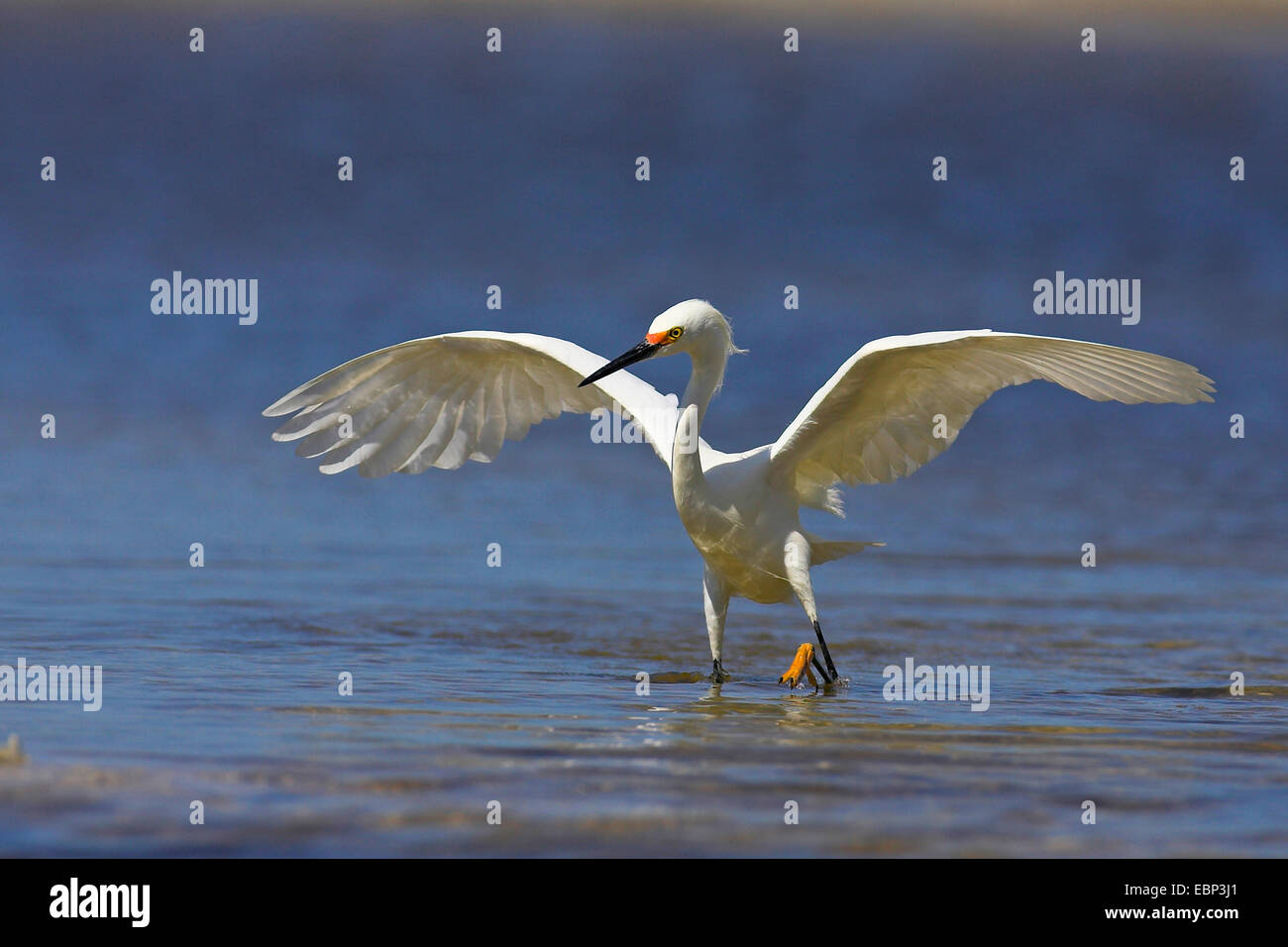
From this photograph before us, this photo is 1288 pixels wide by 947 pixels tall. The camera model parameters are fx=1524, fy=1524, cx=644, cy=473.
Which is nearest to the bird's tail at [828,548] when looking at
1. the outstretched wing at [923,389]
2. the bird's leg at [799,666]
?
the outstretched wing at [923,389]

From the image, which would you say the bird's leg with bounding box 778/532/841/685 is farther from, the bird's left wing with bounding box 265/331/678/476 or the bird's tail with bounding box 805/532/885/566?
the bird's left wing with bounding box 265/331/678/476

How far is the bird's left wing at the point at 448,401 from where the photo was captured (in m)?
8.83

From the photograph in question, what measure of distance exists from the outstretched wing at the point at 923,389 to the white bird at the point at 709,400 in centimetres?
1

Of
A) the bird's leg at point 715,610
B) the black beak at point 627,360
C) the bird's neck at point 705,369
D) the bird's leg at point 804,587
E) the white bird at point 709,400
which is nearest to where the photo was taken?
the white bird at point 709,400

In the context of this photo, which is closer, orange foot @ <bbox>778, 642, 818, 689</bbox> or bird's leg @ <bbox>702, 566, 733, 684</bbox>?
orange foot @ <bbox>778, 642, 818, 689</bbox>

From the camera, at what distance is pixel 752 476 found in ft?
26.8

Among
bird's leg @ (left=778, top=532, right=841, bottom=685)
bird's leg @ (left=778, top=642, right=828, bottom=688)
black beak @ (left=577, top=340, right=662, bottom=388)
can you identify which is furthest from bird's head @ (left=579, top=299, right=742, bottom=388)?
bird's leg @ (left=778, top=642, right=828, bottom=688)

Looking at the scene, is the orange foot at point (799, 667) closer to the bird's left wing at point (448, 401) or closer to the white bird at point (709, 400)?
the white bird at point (709, 400)

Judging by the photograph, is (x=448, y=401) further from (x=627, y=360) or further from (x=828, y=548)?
(x=828, y=548)

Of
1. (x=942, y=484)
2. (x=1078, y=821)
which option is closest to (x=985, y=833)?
(x=1078, y=821)

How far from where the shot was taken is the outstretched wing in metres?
7.25

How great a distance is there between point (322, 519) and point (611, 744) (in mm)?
9150

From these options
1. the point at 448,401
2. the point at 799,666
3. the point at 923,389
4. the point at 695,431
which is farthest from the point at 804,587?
the point at 448,401

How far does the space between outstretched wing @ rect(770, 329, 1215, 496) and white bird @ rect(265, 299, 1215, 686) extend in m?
0.01
